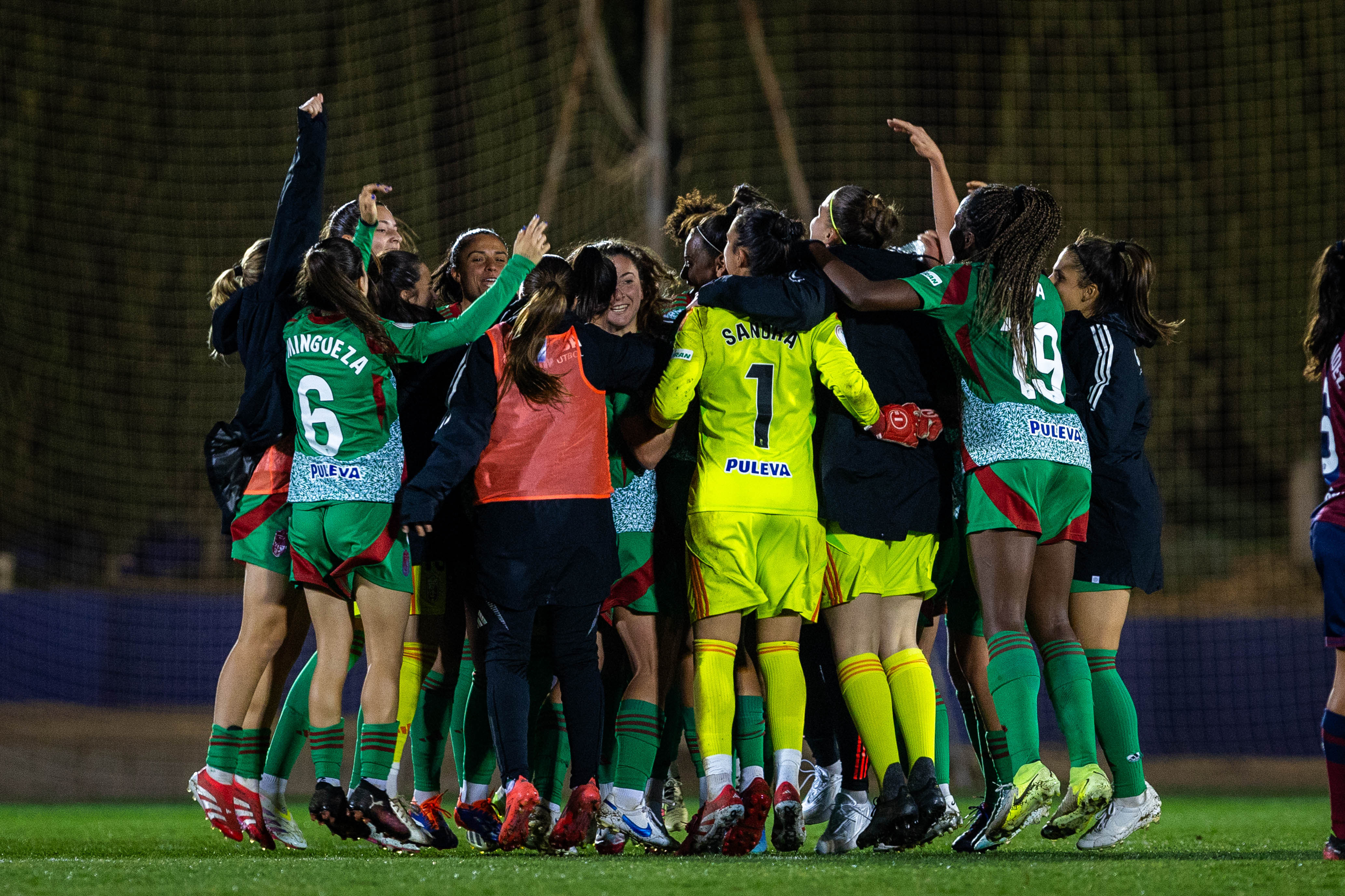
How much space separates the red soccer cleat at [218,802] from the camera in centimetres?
459

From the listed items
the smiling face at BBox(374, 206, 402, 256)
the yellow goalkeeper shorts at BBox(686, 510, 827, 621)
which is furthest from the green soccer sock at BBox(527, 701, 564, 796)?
the smiling face at BBox(374, 206, 402, 256)

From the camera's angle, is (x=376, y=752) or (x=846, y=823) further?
(x=846, y=823)

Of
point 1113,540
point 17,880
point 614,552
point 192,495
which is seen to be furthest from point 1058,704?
point 192,495

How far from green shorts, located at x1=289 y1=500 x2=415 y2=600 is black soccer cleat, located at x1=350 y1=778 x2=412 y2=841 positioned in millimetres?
639

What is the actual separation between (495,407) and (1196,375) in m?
13.6

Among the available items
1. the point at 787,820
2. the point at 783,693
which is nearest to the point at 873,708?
the point at 783,693

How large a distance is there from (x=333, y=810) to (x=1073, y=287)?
3.02m

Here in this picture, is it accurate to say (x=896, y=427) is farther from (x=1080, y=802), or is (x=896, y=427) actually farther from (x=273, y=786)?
(x=273, y=786)

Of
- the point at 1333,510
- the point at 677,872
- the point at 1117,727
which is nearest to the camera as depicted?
the point at 677,872

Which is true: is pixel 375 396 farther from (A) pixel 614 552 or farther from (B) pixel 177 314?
(B) pixel 177 314

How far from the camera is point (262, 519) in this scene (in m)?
4.77

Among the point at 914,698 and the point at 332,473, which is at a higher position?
the point at 332,473

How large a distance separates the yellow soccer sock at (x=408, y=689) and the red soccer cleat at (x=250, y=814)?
1.42 ft

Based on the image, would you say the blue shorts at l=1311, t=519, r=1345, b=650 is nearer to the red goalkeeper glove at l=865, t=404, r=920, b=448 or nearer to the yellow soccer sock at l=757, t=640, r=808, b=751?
the red goalkeeper glove at l=865, t=404, r=920, b=448
